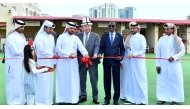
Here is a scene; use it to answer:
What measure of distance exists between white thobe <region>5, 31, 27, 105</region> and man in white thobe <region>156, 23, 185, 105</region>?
9.51 ft

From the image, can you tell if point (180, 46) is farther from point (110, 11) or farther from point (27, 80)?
point (110, 11)

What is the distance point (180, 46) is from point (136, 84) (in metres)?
1.21

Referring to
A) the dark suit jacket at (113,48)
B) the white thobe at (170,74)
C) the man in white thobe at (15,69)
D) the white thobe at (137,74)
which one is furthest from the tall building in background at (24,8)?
the white thobe at (170,74)

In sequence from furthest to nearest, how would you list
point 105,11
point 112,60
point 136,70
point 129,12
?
1. point 105,11
2. point 129,12
3. point 136,70
4. point 112,60

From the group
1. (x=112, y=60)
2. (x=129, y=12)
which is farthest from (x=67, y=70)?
(x=129, y=12)

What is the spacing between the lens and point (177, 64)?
5.85 m

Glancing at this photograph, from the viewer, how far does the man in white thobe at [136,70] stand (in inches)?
225

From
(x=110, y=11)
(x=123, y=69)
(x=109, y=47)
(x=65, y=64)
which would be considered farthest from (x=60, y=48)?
(x=110, y=11)

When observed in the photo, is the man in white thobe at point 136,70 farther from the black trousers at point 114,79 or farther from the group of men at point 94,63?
the black trousers at point 114,79

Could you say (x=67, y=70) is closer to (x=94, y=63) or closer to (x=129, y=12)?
(x=94, y=63)

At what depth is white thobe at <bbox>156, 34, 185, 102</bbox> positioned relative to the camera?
5855mm

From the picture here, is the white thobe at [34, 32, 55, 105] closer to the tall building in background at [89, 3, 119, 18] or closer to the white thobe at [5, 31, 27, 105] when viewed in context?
the white thobe at [5, 31, 27, 105]

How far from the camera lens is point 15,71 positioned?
5.61 m

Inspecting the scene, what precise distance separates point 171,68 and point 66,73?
2.22 metres
